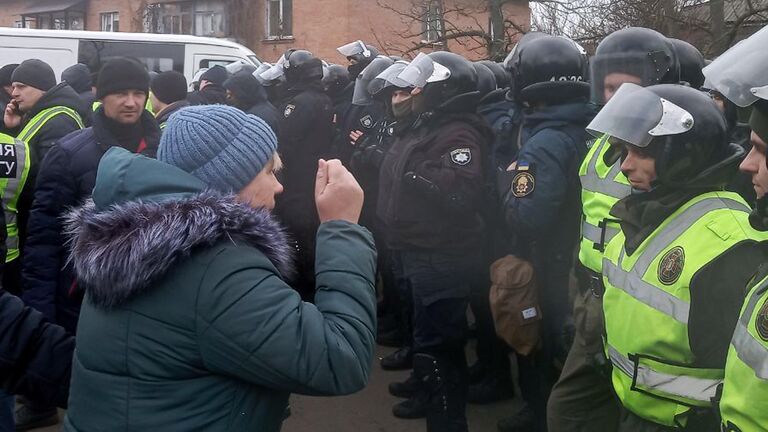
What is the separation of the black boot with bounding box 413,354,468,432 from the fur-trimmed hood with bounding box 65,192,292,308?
2.29 meters

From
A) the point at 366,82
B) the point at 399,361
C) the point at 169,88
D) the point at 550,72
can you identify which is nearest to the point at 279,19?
the point at 366,82

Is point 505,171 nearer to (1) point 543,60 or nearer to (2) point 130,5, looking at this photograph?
(1) point 543,60

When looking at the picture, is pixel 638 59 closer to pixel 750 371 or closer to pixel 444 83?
pixel 444 83

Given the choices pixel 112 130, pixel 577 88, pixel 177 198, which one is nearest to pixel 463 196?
pixel 577 88

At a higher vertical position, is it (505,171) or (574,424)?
(505,171)

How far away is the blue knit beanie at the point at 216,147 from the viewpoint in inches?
72.8

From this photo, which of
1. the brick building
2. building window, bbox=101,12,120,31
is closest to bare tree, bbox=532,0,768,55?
the brick building

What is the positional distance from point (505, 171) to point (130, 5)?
31.3 m

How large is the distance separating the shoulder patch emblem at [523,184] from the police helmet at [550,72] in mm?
473

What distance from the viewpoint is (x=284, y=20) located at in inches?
1089

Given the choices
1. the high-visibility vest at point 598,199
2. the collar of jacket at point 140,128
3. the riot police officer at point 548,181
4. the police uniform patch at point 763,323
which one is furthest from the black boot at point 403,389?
the police uniform patch at point 763,323

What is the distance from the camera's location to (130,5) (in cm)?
3228

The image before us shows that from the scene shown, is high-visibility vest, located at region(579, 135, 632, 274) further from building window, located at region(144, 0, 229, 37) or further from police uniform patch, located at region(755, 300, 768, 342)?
building window, located at region(144, 0, 229, 37)

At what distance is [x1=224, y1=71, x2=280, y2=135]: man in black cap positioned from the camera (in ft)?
20.4
